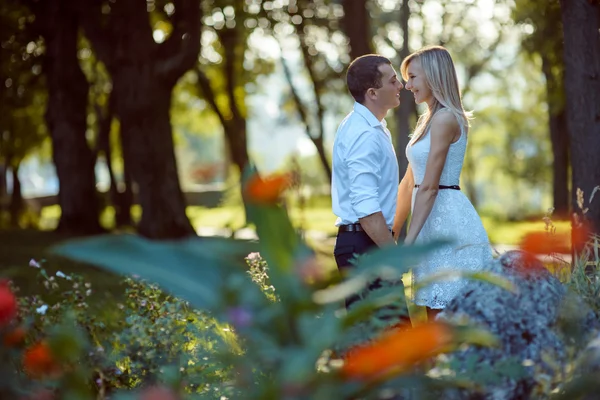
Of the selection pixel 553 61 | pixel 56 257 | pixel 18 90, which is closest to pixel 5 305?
pixel 56 257

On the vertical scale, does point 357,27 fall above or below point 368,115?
above

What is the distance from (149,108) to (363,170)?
40.3ft

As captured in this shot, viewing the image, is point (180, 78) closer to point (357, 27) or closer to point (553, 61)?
point (357, 27)

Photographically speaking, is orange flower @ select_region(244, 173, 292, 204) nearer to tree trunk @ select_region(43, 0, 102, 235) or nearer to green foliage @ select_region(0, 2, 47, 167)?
tree trunk @ select_region(43, 0, 102, 235)

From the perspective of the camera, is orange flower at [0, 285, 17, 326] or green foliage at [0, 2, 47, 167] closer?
orange flower at [0, 285, 17, 326]

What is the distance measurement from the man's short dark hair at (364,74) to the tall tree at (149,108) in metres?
11.6

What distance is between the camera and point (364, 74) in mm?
5066

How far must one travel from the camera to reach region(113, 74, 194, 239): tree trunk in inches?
656

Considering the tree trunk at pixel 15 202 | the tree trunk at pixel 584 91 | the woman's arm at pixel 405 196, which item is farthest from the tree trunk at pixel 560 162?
the woman's arm at pixel 405 196

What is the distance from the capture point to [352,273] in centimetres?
273

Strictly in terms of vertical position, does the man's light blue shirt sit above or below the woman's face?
below

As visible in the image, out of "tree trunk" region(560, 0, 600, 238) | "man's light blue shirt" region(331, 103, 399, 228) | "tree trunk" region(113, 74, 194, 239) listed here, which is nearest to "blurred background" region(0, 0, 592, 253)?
"tree trunk" region(113, 74, 194, 239)

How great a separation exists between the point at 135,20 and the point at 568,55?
394 inches

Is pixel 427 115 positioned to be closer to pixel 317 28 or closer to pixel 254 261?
pixel 254 261
